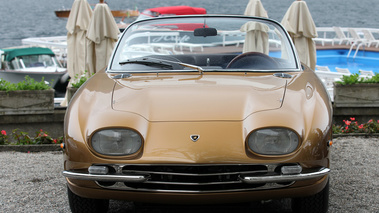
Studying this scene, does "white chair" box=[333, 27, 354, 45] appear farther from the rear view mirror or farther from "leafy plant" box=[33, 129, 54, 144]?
the rear view mirror

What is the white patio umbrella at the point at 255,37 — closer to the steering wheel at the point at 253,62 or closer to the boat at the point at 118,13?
the steering wheel at the point at 253,62

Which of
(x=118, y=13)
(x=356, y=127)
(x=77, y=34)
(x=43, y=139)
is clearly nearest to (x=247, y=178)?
(x=43, y=139)

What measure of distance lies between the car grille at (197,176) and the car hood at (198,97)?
314 mm

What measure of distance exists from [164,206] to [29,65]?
16766mm

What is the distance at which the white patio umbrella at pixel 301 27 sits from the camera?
8648 millimetres

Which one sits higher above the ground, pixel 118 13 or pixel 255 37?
pixel 255 37

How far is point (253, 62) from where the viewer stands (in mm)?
4305

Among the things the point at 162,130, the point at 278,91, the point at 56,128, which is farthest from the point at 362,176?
the point at 56,128

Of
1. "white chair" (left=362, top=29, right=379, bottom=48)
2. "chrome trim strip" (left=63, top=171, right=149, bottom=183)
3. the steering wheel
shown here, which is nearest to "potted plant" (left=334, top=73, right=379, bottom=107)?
the steering wheel

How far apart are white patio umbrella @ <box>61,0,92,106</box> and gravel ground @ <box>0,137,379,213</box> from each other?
12.4ft

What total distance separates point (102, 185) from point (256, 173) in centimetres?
90

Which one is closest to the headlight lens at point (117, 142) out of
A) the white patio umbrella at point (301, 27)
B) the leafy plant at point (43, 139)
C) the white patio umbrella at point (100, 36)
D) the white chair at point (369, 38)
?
the leafy plant at point (43, 139)

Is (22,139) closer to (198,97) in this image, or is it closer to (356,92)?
(198,97)

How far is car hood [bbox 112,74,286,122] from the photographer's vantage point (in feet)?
10.5
